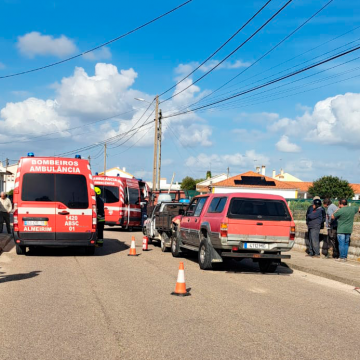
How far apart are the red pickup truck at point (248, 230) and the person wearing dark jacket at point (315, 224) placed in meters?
3.43

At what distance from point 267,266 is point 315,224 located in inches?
133

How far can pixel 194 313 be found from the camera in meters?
7.85

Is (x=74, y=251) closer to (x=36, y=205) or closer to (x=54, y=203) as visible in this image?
(x=54, y=203)

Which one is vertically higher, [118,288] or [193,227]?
[193,227]

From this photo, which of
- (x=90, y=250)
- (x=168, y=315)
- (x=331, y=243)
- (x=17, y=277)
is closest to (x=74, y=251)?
(x=90, y=250)

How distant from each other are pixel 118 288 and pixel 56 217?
566 centimetres

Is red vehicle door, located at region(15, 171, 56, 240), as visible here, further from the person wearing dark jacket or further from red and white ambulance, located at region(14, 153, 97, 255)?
the person wearing dark jacket

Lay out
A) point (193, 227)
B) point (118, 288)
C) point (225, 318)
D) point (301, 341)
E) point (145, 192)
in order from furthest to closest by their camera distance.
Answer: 1. point (145, 192)
2. point (193, 227)
3. point (118, 288)
4. point (225, 318)
5. point (301, 341)

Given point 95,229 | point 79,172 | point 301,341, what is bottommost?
point 301,341

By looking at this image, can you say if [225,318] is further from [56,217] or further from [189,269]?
[56,217]

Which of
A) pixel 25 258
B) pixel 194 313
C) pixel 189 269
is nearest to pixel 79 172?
pixel 25 258

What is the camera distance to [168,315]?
7.67 metres

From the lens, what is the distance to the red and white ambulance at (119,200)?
1086 inches

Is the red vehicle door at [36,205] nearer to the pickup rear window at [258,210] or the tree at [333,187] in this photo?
the pickup rear window at [258,210]
